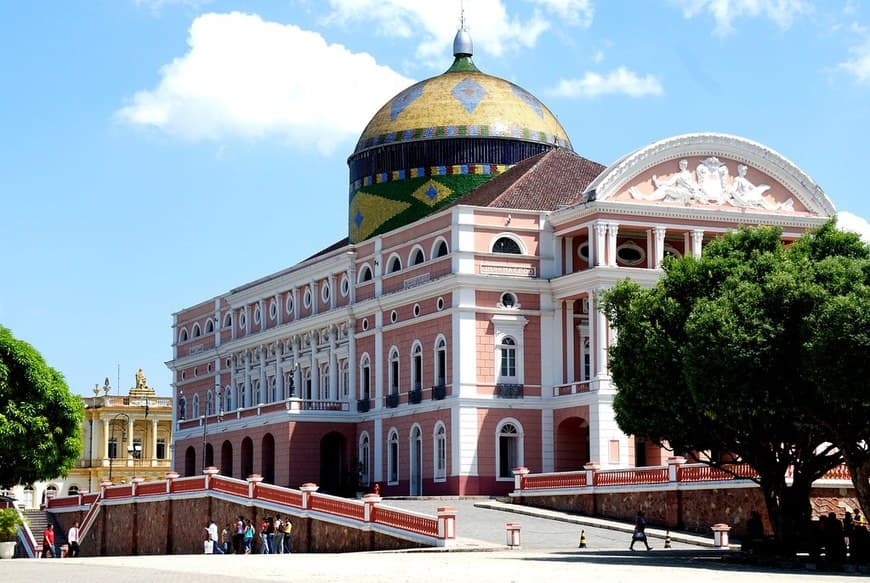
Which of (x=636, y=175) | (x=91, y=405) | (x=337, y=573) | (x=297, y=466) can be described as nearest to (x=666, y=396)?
(x=337, y=573)

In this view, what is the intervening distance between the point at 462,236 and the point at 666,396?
20.5 metres

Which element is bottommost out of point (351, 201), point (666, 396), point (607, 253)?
point (666, 396)

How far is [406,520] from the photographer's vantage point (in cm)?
4450

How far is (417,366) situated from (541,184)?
831 cm

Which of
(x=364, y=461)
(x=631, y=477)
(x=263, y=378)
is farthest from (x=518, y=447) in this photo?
(x=263, y=378)

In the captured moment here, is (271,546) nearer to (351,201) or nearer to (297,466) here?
(297,466)

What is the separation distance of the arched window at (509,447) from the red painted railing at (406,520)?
1281 centimetres

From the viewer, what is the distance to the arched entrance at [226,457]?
7212 centimetres

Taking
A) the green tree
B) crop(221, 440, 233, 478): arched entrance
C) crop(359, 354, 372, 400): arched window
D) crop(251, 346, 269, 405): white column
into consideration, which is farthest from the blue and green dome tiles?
the green tree

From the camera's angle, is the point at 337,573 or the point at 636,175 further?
the point at 636,175

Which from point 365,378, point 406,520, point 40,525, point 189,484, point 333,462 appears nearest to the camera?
point 406,520

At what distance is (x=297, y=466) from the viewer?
64.0 meters

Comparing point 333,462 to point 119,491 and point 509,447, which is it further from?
point 509,447

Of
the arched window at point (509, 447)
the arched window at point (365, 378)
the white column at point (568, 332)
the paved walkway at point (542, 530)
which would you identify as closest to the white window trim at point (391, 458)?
the arched window at point (365, 378)
